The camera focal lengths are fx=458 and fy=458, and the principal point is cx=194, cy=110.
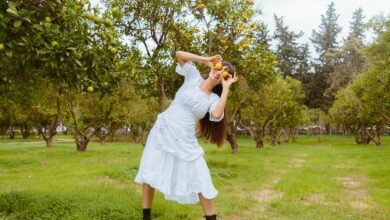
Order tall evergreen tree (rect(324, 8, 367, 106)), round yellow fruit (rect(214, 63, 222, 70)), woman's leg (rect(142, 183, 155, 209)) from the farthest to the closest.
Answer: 1. tall evergreen tree (rect(324, 8, 367, 106))
2. woman's leg (rect(142, 183, 155, 209))
3. round yellow fruit (rect(214, 63, 222, 70))

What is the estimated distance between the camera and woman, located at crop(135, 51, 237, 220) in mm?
6277

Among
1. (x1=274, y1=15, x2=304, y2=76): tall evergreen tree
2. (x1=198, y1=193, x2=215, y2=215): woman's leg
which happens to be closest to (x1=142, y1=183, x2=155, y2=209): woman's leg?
(x1=198, y1=193, x2=215, y2=215): woman's leg

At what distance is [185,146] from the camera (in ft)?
20.9

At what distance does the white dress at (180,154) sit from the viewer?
6293 millimetres

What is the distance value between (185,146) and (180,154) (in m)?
0.13

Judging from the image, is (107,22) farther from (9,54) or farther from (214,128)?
(214,128)

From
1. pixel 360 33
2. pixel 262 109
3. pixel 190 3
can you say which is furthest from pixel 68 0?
pixel 360 33

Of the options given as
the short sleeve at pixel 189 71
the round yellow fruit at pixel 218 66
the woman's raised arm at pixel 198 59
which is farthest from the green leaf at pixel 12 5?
the round yellow fruit at pixel 218 66

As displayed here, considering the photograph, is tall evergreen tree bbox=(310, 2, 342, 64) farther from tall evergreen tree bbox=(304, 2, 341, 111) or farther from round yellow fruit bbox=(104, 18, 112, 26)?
round yellow fruit bbox=(104, 18, 112, 26)

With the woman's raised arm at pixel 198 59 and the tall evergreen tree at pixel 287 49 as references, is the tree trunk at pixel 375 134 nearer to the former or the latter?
the tall evergreen tree at pixel 287 49

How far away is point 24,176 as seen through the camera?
15.1m

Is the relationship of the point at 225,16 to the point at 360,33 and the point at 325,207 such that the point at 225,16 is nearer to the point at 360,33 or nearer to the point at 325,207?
the point at 325,207

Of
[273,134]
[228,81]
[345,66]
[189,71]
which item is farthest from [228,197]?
[345,66]

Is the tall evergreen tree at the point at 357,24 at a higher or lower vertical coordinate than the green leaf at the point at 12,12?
higher
